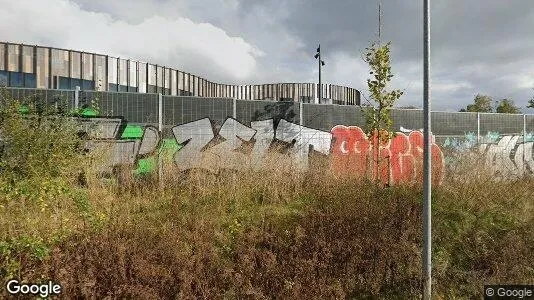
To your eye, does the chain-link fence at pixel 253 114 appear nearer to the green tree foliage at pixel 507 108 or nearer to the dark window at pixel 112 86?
the dark window at pixel 112 86

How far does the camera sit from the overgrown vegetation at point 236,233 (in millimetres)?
4602

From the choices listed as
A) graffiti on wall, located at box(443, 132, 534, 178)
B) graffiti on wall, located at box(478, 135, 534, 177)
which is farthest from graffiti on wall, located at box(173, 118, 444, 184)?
graffiti on wall, located at box(478, 135, 534, 177)

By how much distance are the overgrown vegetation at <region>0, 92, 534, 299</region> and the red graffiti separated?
53.2 inches

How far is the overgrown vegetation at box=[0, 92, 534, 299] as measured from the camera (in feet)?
15.1

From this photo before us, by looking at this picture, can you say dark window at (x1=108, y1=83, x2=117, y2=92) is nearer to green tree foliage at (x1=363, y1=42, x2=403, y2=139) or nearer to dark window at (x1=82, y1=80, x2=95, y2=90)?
dark window at (x1=82, y1=80, x2=95, y2=90)

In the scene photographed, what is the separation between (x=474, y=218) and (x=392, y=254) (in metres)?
2.95

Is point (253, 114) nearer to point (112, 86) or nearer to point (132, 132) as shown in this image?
point (132, 132)

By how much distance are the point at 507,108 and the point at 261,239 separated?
35.6m

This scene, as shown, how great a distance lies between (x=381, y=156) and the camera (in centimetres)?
1103

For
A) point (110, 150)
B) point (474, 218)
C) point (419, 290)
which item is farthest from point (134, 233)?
point (474, 218)

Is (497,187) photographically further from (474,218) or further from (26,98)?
(26,98)

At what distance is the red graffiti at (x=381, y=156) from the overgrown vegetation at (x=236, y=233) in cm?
135

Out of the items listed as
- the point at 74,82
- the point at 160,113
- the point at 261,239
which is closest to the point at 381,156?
the point at 261,239

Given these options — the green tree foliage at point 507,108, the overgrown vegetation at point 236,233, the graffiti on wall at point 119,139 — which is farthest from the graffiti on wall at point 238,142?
the green tree foliage at point 507,108
